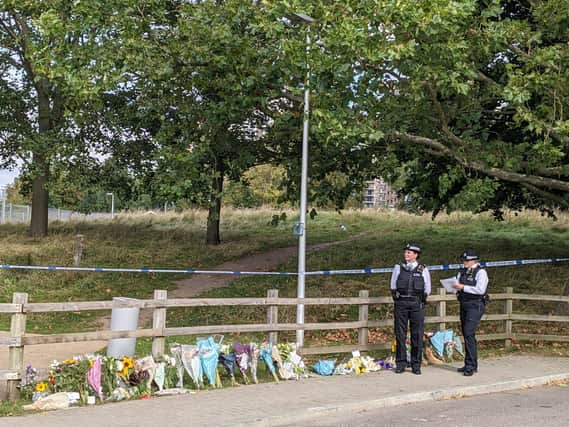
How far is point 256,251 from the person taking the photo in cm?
2839

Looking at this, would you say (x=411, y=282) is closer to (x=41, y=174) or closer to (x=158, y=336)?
(x=158, y=336)

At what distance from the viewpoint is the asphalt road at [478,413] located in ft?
25.5

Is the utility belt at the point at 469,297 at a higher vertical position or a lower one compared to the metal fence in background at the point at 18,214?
lower

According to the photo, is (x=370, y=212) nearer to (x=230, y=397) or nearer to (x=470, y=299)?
(x=470, y=299)

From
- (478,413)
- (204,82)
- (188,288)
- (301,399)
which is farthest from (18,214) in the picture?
(478,413)

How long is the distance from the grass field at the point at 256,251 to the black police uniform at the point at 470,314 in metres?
4.69

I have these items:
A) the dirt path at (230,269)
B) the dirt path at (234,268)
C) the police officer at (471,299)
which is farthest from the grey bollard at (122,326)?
the dirt path at (234,268)

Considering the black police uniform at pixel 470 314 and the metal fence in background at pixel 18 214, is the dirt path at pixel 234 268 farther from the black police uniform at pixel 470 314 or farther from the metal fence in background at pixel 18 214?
the metal fence in background at pixel 18 214

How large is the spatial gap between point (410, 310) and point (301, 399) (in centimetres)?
263

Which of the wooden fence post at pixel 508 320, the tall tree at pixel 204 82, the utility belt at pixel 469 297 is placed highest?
the tall tree at pixel 204 82

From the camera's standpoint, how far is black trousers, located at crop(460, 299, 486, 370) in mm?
Answer: 10664

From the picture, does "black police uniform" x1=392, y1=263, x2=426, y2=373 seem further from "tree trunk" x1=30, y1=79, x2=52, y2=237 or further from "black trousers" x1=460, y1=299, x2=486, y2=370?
"tree trunk" x1=30, y1=79, x2=52, y2=237

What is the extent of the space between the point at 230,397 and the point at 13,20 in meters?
22.5

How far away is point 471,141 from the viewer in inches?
554
